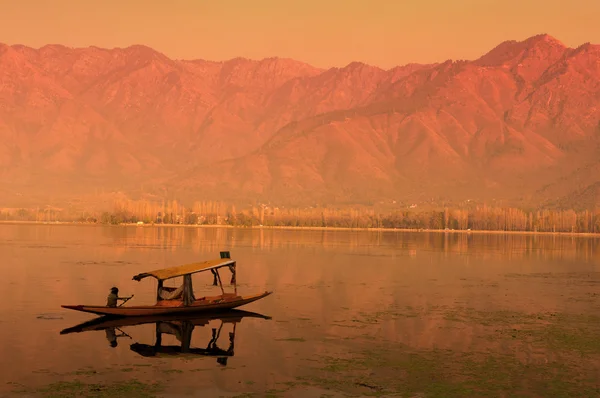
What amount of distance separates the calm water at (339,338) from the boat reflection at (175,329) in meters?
0.66

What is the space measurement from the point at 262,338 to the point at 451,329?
544 inches

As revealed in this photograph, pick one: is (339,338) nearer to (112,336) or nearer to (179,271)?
(179,271)

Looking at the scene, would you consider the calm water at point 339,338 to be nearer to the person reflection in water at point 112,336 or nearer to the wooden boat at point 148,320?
the person reflection in water at point 112,336

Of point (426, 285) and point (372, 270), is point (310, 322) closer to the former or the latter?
point (426, 285)

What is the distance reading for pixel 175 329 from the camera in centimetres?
5622

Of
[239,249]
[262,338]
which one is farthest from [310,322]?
[239,249]

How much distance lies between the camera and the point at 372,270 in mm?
107188

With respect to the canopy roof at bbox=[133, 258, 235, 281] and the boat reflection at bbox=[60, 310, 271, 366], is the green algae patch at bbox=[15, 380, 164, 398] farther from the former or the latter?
the canopy roof at bbox=[133, 258, 235, 281]

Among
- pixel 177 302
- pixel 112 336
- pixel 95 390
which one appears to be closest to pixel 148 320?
pixel 177 302

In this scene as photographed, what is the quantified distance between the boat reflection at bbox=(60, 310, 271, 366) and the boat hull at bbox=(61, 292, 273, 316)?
67 centimetres

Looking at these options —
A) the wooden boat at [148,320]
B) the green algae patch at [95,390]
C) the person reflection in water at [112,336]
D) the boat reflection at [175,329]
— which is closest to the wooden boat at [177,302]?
the wooden boat at [148,320]

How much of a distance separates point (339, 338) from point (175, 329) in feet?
37.0

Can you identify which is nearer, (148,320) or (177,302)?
(148,320)

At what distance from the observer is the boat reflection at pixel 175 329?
159 feet
